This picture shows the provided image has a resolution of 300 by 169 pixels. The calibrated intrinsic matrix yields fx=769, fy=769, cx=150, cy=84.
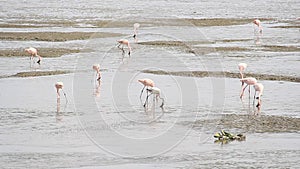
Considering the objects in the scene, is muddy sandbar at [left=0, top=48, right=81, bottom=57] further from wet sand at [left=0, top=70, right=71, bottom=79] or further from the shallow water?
wet sand at [left=0, top=70, right=71, bottom=79]

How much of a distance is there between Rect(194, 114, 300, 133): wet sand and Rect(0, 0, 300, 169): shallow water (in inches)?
3.4

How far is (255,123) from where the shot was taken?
1622cm

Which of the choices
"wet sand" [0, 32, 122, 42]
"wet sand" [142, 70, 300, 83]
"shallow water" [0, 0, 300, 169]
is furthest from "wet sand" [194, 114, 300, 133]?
"wet sand" [0, 32, 122, 42]

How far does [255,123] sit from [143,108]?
286 cm

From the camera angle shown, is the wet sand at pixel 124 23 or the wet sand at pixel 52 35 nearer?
the wet sand at pixel 52 35

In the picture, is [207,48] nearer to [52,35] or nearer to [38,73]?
[52,35]

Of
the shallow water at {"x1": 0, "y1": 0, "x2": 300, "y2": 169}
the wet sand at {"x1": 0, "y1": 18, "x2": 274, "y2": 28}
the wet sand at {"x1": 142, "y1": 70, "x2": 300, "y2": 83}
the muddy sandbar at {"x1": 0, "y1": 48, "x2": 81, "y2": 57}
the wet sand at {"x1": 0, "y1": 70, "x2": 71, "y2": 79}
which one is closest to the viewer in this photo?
the shallow water at {"x1": 0, "y1": 0, "x2": 300, "y2": 169}

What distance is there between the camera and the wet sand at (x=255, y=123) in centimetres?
1563

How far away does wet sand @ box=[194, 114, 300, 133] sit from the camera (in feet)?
51.3

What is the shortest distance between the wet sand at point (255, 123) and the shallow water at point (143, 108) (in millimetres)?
85

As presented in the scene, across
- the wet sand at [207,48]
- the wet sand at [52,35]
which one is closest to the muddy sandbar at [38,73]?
the wet sand at [207,48]

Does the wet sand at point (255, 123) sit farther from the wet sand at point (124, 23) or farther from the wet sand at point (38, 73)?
the wet sand at point (124, 23)

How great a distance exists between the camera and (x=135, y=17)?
43.0m

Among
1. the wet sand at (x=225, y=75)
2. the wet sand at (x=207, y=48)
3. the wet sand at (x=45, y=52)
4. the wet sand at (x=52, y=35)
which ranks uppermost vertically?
the wet sand at (x=52, y=35)
